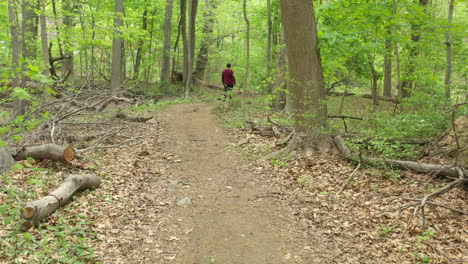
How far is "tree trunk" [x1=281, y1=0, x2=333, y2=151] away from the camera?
8.11 metres

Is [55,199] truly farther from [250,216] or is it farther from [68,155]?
[250,216]

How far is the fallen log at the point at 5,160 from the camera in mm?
6385

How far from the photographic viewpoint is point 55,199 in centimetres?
531

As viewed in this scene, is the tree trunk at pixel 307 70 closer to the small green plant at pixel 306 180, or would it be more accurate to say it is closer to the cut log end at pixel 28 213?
the small green plant at pixel 306 180

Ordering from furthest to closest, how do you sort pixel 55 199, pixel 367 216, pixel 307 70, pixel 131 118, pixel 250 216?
1. pixel 131 118
2. pixel 307 70
3. pixel 250 216
4. pixel 367 216
5. pixel 55 199

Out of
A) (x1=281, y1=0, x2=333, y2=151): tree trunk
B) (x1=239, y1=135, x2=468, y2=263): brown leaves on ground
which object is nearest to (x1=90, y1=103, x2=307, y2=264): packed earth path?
(x1=239, y1=135, x2=468, y2=263): brown leaves on ground

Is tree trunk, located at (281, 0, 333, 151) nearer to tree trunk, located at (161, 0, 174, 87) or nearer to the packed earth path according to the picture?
the packed earth path

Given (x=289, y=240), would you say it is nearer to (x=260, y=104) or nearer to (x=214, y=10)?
(x=260, y=104)

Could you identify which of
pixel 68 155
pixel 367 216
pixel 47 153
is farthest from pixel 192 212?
pixel 47 153

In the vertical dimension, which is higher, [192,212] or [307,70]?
[307,70]

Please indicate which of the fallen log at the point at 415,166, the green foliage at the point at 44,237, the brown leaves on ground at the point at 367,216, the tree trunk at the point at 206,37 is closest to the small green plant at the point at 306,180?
the brown leaves on ground at the point at 367,216

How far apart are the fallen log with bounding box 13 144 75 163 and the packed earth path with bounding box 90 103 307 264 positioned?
40.0 inches

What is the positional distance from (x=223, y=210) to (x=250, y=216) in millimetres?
574

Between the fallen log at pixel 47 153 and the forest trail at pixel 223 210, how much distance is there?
2445 millimetres
